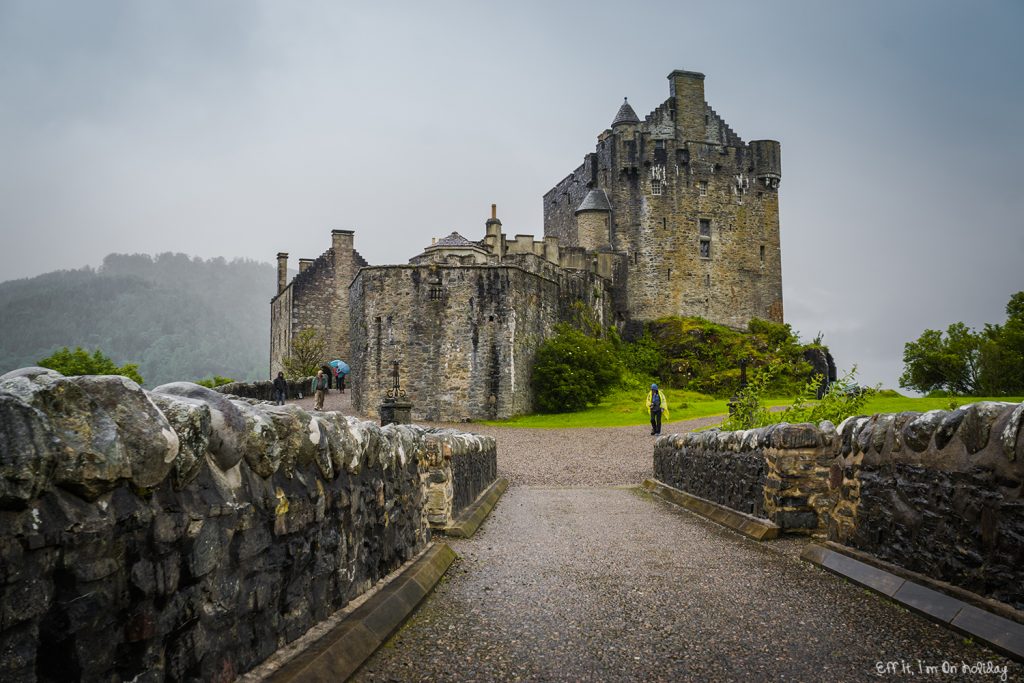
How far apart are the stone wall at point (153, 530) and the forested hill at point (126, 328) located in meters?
43.4

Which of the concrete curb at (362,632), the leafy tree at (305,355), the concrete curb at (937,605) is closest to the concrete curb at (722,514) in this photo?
the concrete curb at (937,605)

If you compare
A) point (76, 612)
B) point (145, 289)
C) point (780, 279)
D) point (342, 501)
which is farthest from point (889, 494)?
point (145, 289)

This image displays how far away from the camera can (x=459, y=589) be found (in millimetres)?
6309

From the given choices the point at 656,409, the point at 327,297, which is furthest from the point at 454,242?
the point at 656,409

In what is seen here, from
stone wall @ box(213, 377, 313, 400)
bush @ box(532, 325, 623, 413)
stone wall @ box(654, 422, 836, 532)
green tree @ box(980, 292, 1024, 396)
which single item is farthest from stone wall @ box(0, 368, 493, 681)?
green tree @ box(980, 292, 1024, 396)

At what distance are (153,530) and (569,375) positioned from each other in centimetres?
3411

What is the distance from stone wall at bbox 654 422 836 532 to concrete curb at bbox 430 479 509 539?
3.26 m

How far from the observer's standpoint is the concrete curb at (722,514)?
8.42m

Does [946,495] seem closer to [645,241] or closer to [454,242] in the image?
[454,242]

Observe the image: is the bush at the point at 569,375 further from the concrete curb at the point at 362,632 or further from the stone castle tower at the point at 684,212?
the concrete curb at the point at 362,632

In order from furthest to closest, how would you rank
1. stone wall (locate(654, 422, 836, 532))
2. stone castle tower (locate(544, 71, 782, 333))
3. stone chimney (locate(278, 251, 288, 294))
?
stone chimney (locate(278, 251, 288, 294)) < stone castle tower (locate(544, 71, 782, 333)) < stone wall (locate(654, 422, 836, 532))

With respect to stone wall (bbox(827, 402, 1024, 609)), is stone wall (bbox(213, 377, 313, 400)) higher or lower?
higher

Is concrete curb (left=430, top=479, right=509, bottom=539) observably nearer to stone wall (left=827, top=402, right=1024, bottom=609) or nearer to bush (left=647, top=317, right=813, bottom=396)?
stone wall (left=827, top=402, right=1024, bottom=609)

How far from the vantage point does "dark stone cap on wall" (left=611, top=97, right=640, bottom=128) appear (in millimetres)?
56362
